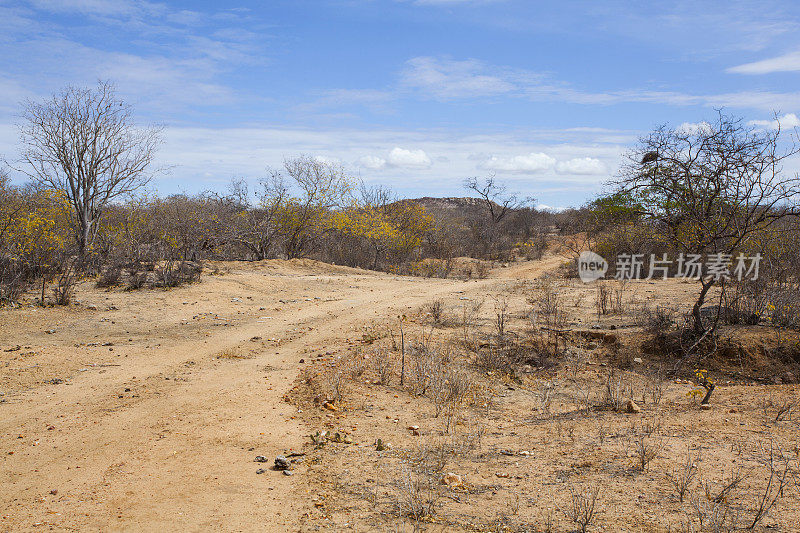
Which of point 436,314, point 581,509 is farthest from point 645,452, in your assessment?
point 436,314

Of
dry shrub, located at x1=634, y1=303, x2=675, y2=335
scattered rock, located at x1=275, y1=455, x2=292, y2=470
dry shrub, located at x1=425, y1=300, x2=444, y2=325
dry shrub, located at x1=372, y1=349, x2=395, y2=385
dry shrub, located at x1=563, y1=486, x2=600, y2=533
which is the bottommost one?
scattered rock, located at x1=275, y1=455, x2=292, y2=470

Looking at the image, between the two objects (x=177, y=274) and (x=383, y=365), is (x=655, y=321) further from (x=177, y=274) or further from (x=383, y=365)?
(x=177, y=274)

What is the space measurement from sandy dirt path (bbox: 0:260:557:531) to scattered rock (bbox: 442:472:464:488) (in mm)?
998

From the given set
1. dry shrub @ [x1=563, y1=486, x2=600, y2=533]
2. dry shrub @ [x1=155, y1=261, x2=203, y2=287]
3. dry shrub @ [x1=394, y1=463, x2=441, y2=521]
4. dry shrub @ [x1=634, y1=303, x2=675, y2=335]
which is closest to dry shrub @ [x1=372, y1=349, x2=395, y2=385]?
dry shrub @ [x1=394, y1=463, x2=441, y2=521]

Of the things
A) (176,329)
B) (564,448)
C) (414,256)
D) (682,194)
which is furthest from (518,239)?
(564,448)

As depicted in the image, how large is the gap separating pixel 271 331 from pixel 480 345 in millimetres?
3429

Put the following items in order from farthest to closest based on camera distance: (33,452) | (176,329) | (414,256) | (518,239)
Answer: (518,239)
(414,256)
(176,329)
(33,452)

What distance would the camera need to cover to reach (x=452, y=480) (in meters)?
3.79

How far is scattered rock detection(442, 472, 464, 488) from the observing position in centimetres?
373

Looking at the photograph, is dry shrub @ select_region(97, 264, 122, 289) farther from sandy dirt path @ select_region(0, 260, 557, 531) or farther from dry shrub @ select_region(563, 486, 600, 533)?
dry shrub @ select_region(563, 486, 600, 533)

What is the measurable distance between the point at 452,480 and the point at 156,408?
3.18m

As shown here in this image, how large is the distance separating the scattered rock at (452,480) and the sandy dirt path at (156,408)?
3.27ft

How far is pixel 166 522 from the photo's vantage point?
327cm

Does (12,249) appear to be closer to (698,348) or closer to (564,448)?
(564,448)
